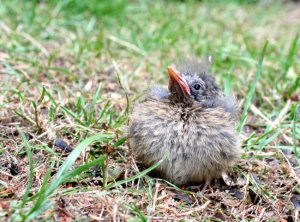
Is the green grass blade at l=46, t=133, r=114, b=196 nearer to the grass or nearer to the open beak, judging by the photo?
the grass

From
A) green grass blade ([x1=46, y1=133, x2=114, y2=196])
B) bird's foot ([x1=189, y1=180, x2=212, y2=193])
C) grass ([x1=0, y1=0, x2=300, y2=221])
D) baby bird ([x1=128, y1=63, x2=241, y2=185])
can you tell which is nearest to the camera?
green grass blade ([x1=46, y1=133, x2=114, y2=196])

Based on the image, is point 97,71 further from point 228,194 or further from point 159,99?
point 228,194

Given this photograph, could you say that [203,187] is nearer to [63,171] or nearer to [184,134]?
[184,134]

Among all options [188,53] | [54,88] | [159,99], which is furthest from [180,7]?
[159,99]

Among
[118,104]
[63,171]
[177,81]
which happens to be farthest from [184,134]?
[118,104]

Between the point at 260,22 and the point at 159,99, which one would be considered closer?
the point at 159,99

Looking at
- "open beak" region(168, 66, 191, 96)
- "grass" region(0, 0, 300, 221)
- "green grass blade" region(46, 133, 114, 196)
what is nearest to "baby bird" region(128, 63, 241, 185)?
"open beak" region(168, 66, 191, 96)

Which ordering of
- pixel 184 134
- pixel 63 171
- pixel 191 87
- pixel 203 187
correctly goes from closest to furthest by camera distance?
pixel 63 171 → pixel 184 134 → pixel 203 187 → pixel 191 87
